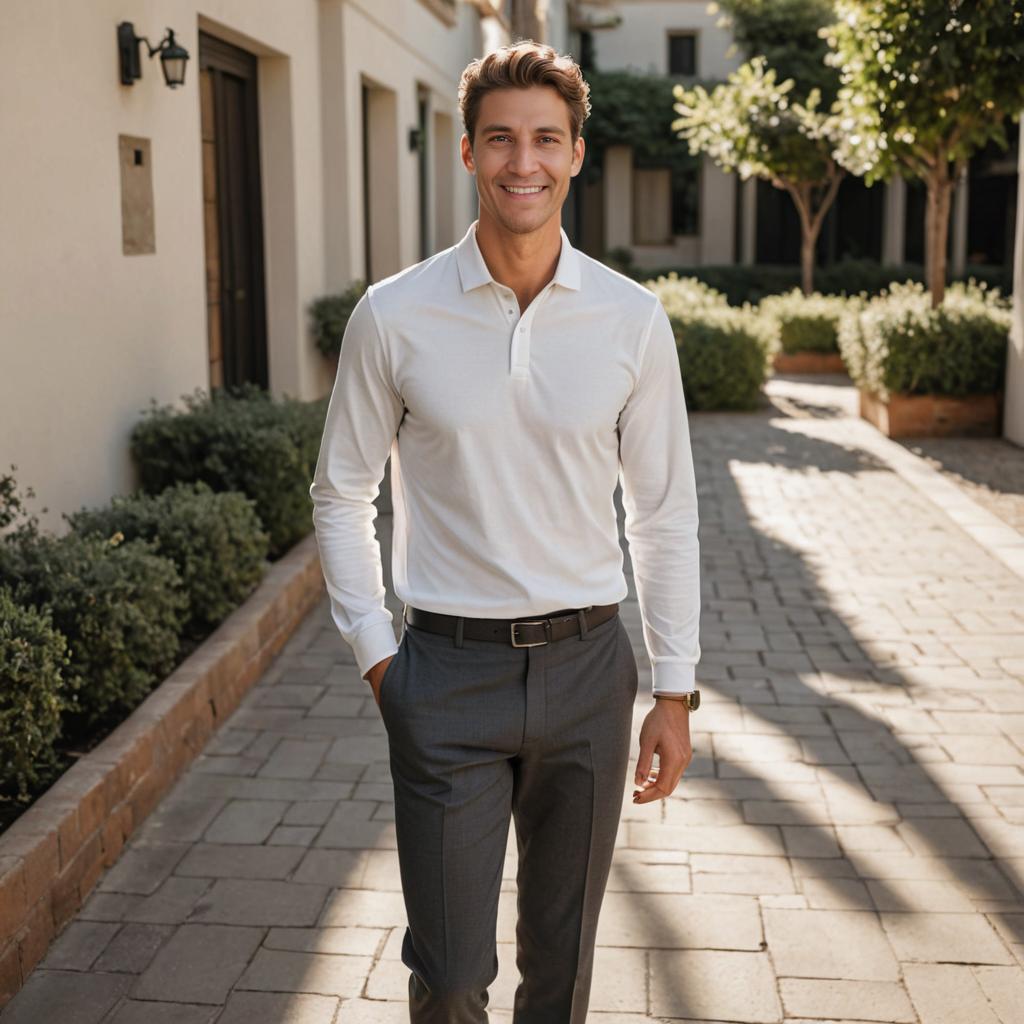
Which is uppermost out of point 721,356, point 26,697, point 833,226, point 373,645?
point 833,226

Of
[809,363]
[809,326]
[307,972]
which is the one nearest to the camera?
[307,972]

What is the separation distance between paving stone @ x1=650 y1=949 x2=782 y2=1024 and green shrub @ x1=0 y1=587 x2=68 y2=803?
171cm

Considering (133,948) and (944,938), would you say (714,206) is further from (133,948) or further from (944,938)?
(133,948)

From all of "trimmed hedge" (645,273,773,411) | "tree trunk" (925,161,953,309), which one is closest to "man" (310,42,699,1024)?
"tree trunk" (925,161,953,309)

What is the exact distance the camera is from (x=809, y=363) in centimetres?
1758

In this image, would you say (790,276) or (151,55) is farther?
(790,276)

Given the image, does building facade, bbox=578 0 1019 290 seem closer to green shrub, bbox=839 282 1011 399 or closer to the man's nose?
green shrub, bbox=839 282 1011 399

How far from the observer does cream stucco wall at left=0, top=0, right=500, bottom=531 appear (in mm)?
5680

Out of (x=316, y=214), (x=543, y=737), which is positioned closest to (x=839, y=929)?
(x=543, y=737)

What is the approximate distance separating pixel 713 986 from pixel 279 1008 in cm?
101

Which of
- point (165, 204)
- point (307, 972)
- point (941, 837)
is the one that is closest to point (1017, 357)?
point (165, 204)

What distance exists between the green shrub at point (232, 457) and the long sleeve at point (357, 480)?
424 centimetres

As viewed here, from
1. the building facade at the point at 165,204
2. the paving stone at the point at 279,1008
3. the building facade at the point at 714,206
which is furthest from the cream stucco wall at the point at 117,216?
the building facade at the point at 714,206

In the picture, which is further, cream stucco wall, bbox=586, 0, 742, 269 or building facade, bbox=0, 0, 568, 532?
cream stucco wall, bbox=586, 0, 742, 269
